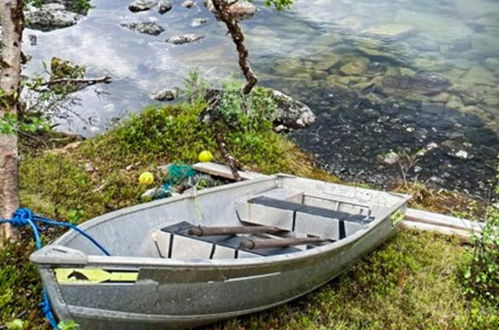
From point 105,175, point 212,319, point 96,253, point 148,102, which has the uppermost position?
point 96,253

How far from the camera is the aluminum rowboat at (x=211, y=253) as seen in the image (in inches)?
124

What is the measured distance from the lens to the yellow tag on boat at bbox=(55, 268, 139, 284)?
9.96ft

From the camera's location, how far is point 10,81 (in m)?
3.91

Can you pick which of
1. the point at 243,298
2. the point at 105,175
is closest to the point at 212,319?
the point at 243,298

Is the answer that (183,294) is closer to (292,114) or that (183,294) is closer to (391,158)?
(391,158)

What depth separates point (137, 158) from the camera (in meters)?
7.18

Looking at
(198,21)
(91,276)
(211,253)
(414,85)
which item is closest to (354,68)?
(414,85)

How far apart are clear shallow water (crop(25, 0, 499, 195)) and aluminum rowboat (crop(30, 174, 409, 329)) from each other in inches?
139

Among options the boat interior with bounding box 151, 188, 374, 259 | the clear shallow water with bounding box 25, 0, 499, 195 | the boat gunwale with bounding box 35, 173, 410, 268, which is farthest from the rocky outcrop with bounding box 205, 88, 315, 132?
the boat gunwale with bounding box 35, 173, 410, 268

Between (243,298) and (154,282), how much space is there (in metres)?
0.80

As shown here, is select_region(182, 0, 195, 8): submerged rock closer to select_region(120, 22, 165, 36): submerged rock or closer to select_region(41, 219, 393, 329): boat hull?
select_region(120, 22, 165, 36): submerged rock

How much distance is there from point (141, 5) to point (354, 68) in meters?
7.81

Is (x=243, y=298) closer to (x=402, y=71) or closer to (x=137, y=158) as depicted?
(x=137, y=158)

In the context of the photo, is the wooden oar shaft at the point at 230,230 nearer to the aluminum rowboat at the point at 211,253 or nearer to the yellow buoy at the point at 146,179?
the aluminum rowboat at the point at 211,253
